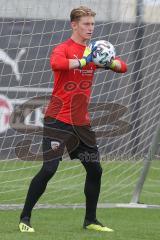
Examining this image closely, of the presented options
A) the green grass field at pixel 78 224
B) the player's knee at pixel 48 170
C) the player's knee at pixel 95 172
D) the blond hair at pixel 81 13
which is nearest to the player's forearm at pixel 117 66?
the blond hair at pixel 81 13

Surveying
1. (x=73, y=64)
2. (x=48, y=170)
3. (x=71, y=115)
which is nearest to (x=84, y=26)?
(x=73, y=64)

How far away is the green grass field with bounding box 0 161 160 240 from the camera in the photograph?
729 cm

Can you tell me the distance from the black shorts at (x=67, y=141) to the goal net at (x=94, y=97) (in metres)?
2.08

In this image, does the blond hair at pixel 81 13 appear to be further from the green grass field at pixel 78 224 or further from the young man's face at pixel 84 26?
the green grass field at pixel 78 224

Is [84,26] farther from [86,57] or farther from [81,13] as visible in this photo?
[86,57]

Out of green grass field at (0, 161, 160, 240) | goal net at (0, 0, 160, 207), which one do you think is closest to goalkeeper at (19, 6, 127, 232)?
green grass field at (0, 161, 160, 240)

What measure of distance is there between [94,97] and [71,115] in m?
3.33

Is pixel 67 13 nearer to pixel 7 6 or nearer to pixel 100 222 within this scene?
pixel 7 6

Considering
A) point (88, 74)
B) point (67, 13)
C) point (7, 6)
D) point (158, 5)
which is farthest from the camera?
point (158, 5)

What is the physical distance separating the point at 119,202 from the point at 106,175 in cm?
147

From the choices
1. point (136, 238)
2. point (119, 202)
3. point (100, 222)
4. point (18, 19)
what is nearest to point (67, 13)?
point (18, 19)

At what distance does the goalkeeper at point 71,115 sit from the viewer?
7238 millimetres

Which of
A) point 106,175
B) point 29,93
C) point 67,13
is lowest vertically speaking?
point 106,175

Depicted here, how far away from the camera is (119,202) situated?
9.99 metres
